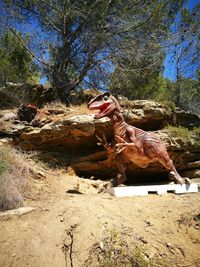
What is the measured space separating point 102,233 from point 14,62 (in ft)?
29.2


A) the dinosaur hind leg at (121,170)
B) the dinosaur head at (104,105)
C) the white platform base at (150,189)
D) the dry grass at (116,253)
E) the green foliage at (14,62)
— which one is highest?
the green foliage at (14,62)

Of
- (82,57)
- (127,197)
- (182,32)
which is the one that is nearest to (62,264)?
(127,197)

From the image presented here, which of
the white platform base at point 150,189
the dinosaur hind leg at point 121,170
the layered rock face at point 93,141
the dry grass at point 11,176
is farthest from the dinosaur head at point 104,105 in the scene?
the dry grass at point 11,176

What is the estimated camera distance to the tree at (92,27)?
9.98 metres

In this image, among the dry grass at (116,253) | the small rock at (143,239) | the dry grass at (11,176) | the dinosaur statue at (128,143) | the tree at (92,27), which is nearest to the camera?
the dry grass at (116,253)

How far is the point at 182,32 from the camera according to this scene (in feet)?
34.3

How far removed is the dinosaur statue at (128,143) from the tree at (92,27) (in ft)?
14.4

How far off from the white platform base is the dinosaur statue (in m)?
0.16

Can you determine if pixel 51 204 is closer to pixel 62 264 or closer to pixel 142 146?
pixel 62 264

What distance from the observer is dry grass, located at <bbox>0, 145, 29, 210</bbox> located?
507 cm

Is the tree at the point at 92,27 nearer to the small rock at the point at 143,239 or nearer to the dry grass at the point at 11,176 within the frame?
the dry grass at the point at 11,176

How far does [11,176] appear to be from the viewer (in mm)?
5707

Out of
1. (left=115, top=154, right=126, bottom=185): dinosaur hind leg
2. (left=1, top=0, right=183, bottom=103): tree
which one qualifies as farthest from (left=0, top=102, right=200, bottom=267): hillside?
(left=1, top=0, right=183, bottom=103): tree

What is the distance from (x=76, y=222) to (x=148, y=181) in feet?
15.4
